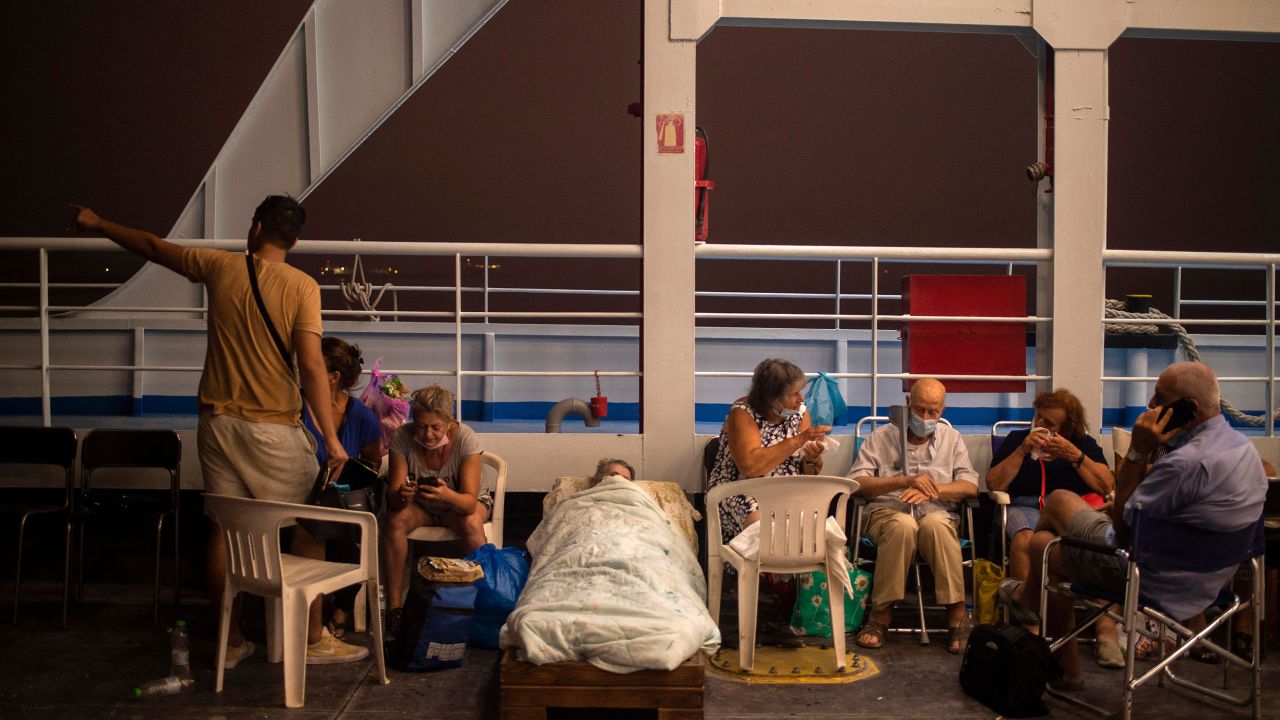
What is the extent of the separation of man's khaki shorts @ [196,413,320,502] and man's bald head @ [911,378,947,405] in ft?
8.16

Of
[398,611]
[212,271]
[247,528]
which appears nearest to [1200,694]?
[398,611]

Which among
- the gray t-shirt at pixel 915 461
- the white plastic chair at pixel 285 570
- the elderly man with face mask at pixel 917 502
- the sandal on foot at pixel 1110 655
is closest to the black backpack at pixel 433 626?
the white plastic chair at pixel 285 570

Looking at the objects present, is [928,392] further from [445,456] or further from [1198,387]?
[445,456]

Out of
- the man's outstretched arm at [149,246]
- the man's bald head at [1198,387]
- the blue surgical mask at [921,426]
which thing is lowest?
the blue surgical mask at [921,426]

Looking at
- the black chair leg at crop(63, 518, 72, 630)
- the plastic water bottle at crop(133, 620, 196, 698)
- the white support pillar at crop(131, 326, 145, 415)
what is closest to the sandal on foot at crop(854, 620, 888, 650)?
the plastic water bottle at crop(133, 620, 196, 698)

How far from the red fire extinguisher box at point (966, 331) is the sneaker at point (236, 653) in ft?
10.3

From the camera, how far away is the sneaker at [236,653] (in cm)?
361

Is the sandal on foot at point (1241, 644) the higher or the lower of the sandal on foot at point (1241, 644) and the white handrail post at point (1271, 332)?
the lower

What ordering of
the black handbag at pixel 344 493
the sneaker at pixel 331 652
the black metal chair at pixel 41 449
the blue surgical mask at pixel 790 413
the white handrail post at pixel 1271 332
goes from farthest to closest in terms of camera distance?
the white handrail post at pixel 1271 332 < the black metal chair at pixel 41 449 < the blue surgical mask at pixel 790 413 < the sneaker at pixel 331 652 < the black handbag at pixel 344 493

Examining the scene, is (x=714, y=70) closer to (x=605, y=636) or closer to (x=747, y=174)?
(x=747, y=174)

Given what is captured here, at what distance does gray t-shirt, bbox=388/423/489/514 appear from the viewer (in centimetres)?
409

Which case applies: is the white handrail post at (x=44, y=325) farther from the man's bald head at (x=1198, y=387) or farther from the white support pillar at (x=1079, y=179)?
the white support pillar at (x=1079, y=179)

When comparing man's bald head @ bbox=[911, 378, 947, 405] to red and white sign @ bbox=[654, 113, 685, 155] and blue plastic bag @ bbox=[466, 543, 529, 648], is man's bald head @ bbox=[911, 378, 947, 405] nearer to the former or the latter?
red and white sign @ bbox=[654, 113, 685, 155]

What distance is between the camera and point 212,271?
3371mm
